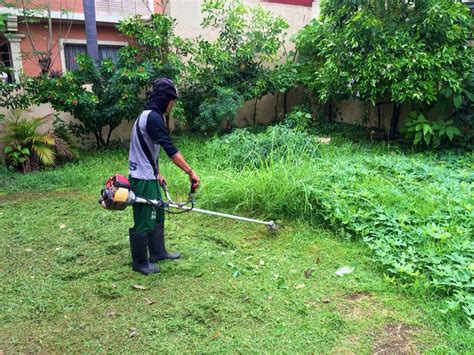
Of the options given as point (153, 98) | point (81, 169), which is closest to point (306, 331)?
point (153, 98)

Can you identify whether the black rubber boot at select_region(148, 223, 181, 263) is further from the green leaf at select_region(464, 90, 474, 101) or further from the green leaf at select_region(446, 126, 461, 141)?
the green leaf at select_region(464, 90, 474, 101)

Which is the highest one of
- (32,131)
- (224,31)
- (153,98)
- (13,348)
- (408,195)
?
(224,31)

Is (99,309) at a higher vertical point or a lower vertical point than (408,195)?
lower

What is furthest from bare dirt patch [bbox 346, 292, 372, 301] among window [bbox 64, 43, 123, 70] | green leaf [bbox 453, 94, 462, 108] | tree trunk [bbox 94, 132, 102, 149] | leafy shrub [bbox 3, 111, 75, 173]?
window [bbox 64, 43, 123, 70]

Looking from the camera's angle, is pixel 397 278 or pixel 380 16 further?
pixel 380 16

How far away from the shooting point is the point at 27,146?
662cm

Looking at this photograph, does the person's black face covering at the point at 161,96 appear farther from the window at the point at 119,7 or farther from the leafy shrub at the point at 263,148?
the window at the point at 119,7

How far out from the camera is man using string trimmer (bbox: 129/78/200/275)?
10.5 ft

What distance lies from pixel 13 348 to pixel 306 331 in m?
1.87

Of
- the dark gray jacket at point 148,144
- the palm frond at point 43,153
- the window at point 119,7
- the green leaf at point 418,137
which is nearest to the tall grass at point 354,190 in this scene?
the palm frond at point 43,153

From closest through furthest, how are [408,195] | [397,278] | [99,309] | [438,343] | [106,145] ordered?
[438,343]
[99,309]
[397,278]
[408,195]
[106,145]

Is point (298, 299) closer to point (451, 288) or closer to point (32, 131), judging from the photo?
point (451, 288)

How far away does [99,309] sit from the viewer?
2971 mm

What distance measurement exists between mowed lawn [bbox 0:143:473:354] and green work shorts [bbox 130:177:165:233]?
440 millimetres
